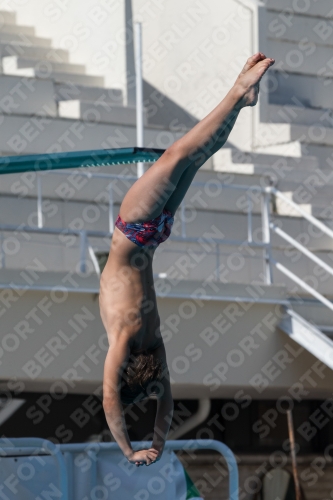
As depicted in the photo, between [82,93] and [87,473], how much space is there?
416 cm

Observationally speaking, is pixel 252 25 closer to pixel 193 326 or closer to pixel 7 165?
pixel 193 326

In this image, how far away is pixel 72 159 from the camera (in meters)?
4.32

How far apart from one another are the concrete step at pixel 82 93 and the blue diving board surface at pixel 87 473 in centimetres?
395

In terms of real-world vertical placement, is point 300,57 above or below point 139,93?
below

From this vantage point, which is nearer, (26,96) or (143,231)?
(143,231)

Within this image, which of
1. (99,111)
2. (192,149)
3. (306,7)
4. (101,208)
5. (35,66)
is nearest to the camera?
(192,149)

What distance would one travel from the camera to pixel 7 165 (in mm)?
4277

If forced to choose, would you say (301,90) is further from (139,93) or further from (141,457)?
(141,457)

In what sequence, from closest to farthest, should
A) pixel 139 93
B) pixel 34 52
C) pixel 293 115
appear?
1. pixel 139 93
2. pixel 34 52
3. pixel 293 115

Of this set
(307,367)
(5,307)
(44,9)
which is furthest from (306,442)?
(44,9)

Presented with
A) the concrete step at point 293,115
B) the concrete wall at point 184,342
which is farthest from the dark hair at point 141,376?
the concrete step at point 293,115

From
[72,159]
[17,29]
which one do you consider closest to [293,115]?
A: [17,29]

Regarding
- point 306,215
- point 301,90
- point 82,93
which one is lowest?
point 301,90

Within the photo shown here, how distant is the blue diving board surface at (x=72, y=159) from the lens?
13.9 ft
